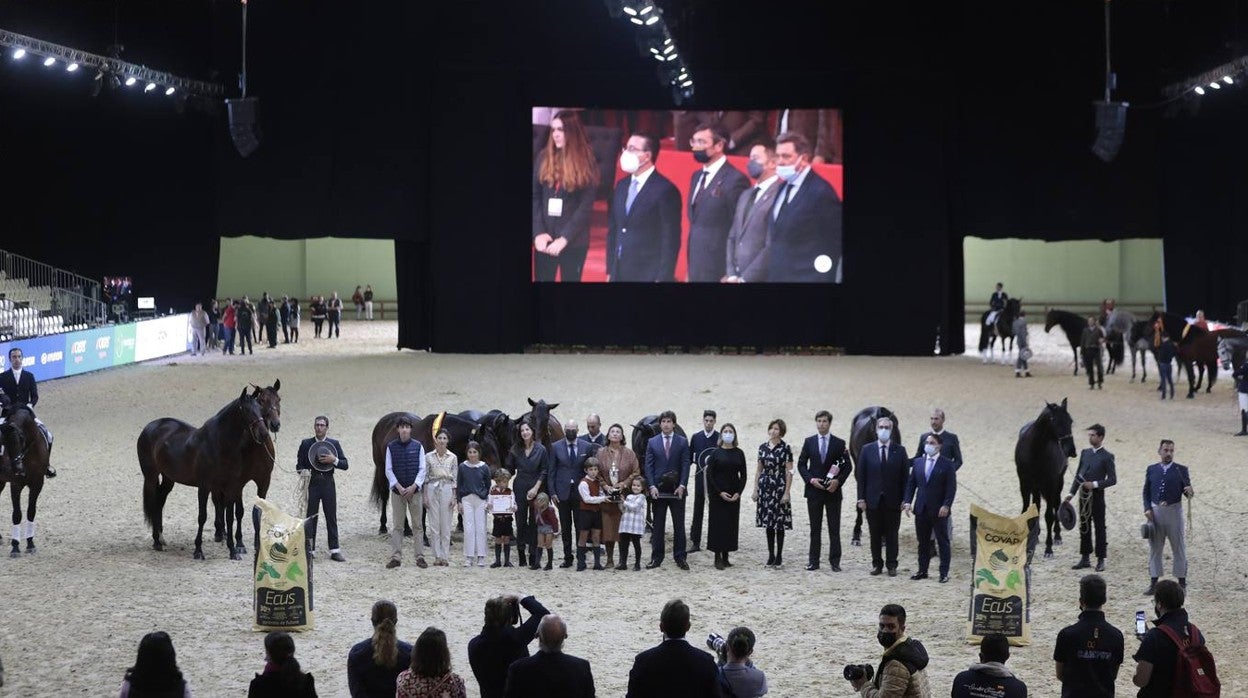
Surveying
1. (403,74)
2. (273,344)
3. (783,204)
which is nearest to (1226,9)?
(783,204)

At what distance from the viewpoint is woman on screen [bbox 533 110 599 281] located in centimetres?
3198

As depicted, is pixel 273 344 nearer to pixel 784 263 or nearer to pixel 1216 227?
pixel 784 263

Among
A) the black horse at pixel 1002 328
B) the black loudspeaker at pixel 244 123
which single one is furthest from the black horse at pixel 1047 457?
the black loudspeaker at pixel 244 123

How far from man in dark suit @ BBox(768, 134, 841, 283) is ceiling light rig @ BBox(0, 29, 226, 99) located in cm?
1183

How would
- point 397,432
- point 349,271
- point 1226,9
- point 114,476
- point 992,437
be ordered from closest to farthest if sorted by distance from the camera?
point 397,432
point 114,476
point 992,437
point 1226,9
point 349,271

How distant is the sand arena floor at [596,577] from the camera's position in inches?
387

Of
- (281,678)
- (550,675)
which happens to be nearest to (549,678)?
(550,675)

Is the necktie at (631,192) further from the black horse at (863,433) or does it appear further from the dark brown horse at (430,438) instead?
the dark brown horse at (430,438)

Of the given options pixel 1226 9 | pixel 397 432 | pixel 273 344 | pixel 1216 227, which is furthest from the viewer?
pixel 273 344

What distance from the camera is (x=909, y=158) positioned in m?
32.5

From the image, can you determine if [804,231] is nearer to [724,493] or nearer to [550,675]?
[724,493]

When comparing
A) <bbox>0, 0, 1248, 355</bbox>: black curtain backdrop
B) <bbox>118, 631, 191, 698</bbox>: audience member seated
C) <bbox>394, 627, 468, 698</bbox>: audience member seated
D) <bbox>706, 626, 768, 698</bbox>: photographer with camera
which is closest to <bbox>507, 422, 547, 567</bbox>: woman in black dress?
<bbox>706, 626, 768, 698</bbox>: photographer with camera

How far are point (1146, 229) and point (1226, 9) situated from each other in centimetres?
466

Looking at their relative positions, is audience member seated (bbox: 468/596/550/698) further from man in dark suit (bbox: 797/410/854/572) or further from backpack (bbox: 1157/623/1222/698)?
man in dark suit (bbox: 797/410/854/572)
